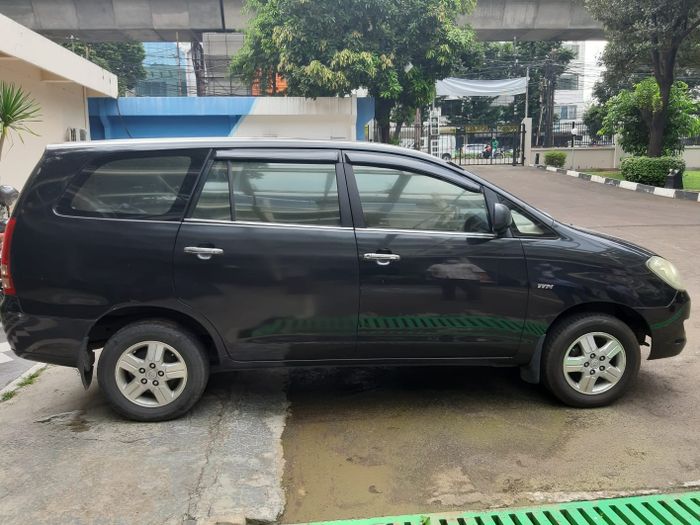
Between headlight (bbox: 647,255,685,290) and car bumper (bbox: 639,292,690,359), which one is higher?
headlight (bbox: 647,255,685,290)

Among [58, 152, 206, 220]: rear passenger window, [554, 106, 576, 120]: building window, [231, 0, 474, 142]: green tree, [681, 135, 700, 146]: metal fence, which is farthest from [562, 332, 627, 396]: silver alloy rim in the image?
[554, 106, 576, 120]: building window

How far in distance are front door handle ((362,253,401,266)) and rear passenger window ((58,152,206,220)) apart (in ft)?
3.85

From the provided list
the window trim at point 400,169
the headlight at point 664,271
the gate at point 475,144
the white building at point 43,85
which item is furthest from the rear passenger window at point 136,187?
the gate at point 475,144

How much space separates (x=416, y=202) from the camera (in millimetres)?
3881

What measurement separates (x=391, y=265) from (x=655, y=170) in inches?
703

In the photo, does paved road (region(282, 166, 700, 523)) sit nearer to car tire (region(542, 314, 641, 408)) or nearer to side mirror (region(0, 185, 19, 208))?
car tire (region(542, 314, 641, 408))

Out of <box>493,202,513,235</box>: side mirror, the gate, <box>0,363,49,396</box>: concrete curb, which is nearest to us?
<box>493,202,513,235</box>: side mirror

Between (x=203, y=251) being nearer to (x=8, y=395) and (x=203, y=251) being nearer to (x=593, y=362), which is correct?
(x=8, y=395)

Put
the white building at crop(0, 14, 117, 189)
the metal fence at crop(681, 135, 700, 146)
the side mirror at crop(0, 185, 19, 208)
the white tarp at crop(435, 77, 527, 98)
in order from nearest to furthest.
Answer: the side mirror at crop(0, 185, 19, 208) → the white building at crop(0, 14, 117, 189) → the white tarp at crop(435, 77, 527, 98) → the metal fence at crop(681, 135, 700, 146)

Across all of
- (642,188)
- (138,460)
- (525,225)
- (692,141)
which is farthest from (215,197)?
(692,141)

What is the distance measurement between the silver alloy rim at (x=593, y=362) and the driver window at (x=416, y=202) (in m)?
0.96

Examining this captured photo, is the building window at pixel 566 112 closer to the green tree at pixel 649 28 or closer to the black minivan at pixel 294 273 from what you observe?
the green tree at pixel 649 28

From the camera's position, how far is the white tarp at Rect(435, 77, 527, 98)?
2781 cm

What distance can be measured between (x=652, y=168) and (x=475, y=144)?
24015mm
